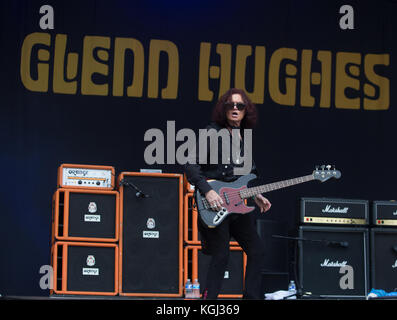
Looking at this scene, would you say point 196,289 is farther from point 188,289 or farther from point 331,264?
point 331,264

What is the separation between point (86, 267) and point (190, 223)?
100cm

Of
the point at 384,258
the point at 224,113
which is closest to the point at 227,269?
the point at 384,258

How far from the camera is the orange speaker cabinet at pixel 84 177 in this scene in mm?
6398

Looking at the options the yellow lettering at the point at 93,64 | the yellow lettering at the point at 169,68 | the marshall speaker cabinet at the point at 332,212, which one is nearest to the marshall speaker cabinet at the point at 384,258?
the marshall speaker cabinet at the point at 332,212

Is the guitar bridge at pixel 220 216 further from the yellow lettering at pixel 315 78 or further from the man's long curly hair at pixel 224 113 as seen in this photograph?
the yellow lettering at pixel 315 78

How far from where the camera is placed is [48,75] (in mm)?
7562

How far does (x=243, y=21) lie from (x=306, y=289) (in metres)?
3.09

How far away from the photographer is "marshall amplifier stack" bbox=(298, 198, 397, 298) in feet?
21.4

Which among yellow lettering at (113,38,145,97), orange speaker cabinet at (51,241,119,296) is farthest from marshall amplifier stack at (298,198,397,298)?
yellow lettering at (113,38,145,97)

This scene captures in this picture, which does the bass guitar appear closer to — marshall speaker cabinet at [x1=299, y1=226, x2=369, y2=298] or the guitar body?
the guitar body

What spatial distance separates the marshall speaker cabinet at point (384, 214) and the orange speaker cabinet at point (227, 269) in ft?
4.15

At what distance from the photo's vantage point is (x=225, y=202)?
4.94 m
